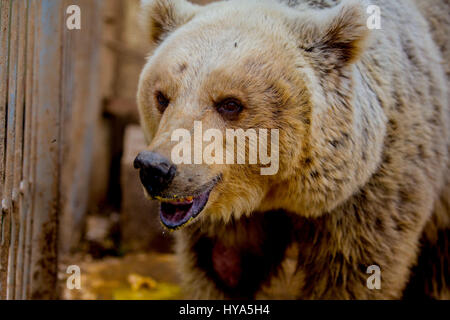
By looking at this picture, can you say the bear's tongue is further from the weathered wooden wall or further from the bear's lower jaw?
the weathered wooden wall

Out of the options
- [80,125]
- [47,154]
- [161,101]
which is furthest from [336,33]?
[80,125]

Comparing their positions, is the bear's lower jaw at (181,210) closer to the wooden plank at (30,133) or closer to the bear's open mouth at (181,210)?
the bear's open mouth at (181,210)

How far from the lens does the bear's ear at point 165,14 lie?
362 cm

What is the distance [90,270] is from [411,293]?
3103mm

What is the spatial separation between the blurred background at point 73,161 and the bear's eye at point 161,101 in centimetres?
76

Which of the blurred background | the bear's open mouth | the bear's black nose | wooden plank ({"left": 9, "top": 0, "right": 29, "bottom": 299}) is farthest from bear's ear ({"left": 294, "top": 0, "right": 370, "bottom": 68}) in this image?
wooden plank ({"left": 9, "top": 0, "right": 29, "bottom": 299})

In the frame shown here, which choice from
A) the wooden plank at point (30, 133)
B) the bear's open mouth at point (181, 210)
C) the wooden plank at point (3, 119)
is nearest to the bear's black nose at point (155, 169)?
the bear's open mouth at point (181, 210)

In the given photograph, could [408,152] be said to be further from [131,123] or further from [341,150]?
[131,123]

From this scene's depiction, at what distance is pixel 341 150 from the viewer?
3238 mm

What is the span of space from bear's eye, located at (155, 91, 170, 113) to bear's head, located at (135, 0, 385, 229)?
0.01 metres

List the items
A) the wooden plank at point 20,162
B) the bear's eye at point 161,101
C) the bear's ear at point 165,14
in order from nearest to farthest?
the wooden plank at point 20,162 → the bear's eye at point 161,101 → the bear's ear at point 165,14

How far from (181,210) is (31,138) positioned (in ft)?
3.96

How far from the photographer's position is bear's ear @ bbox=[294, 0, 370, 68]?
124 inches
